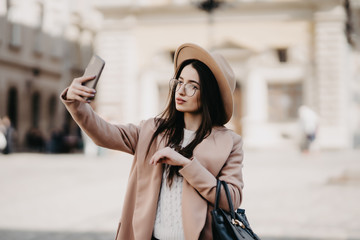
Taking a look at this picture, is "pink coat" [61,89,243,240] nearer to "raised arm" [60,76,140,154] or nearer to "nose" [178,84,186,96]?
"raised arm" [60,76,140,154]

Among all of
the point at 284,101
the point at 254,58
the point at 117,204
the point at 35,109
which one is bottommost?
the point at 117,204

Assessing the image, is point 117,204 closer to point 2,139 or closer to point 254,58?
point 2,139

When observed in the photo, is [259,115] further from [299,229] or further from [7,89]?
[299,229]

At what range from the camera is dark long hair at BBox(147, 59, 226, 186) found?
89.1 inches

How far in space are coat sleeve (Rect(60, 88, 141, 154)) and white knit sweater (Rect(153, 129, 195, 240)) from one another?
0.25 m

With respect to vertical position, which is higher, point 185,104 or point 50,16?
point 50,16

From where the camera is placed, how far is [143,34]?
23.6m

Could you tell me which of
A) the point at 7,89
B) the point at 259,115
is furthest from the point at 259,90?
the point at 7,89

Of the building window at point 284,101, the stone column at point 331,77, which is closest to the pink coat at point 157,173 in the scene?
the stone column at point 331,77

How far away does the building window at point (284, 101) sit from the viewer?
22.4 m

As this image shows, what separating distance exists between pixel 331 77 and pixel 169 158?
813 inches

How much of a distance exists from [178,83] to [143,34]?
21.6 metres

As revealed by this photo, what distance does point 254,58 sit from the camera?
22656mm

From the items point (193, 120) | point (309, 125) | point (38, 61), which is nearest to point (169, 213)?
point (193, 120)
